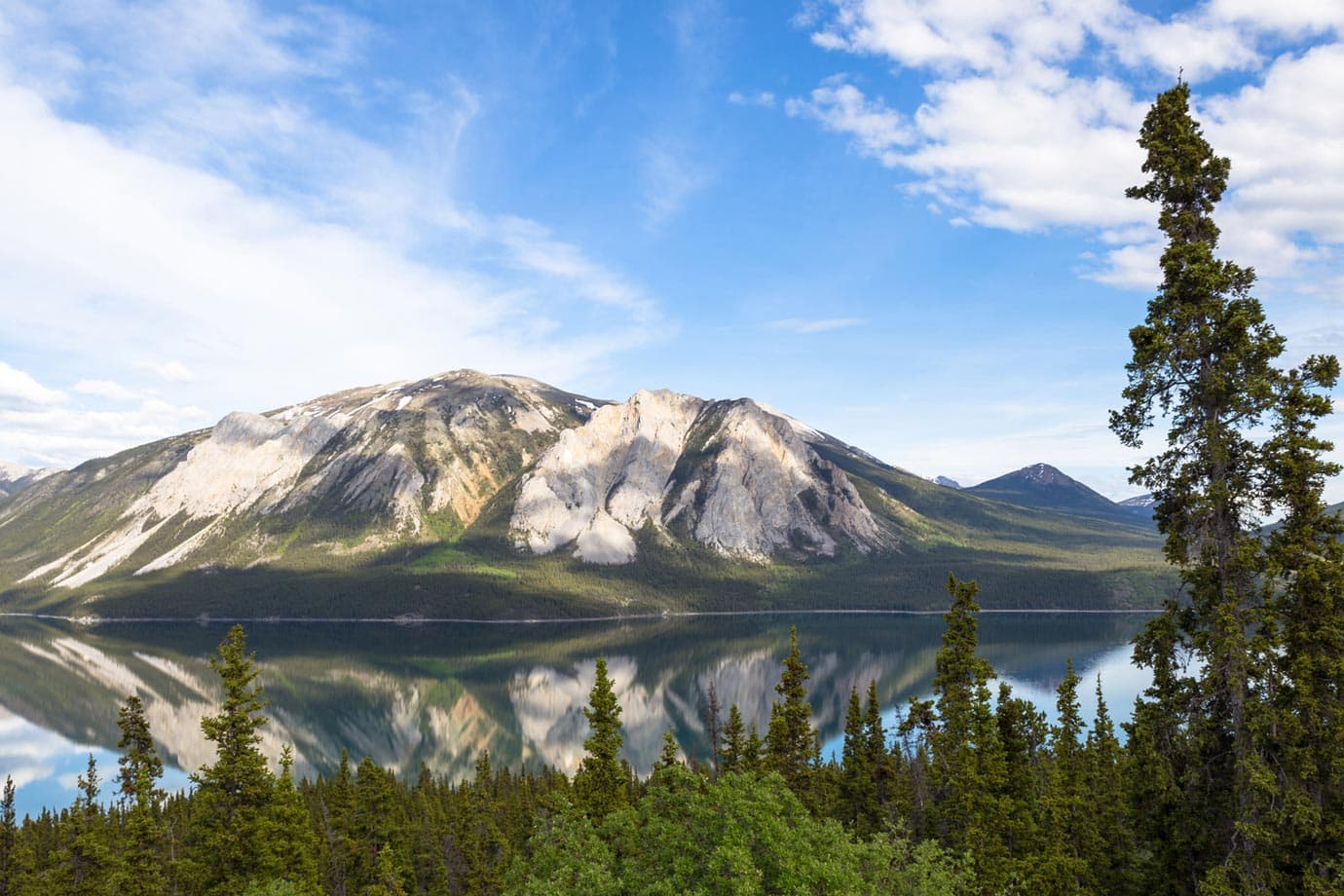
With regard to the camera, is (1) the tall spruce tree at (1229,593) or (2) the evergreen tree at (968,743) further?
(2) the evergreen tree at (968,743)

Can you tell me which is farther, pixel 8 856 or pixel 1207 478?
pixel 8 856

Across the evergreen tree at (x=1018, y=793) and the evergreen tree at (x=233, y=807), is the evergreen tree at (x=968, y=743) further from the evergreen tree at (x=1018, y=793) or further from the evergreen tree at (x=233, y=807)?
the evergreen tree at (x=233, y=807)

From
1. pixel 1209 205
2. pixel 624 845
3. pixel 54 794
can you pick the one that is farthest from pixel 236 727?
pixel 54 794

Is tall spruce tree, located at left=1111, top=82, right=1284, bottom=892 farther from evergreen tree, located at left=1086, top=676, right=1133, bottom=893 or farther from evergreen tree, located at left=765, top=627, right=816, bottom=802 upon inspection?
evergreen tree, located at left=765, top=627, right=816, bottom=802

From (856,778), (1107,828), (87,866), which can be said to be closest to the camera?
(1107,828)

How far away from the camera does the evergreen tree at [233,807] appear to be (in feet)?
133

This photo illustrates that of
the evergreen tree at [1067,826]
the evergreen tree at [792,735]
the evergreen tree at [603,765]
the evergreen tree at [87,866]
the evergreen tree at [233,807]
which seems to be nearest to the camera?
the evergreen tree at [1067,826]

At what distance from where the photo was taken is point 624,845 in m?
25.3

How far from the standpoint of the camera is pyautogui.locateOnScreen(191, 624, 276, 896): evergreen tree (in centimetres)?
4044

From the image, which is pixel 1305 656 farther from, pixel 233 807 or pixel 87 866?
pixel 87 866

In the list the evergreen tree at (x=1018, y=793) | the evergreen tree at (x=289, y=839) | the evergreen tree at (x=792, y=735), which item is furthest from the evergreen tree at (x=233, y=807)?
the evergreen tree at (x=1018, y=793)

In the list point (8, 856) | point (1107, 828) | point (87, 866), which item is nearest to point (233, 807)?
point (87, 866)

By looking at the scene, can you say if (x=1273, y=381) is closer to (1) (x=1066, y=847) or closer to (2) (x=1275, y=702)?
(2) (x=1275, y=702)

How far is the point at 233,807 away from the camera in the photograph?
136ft
